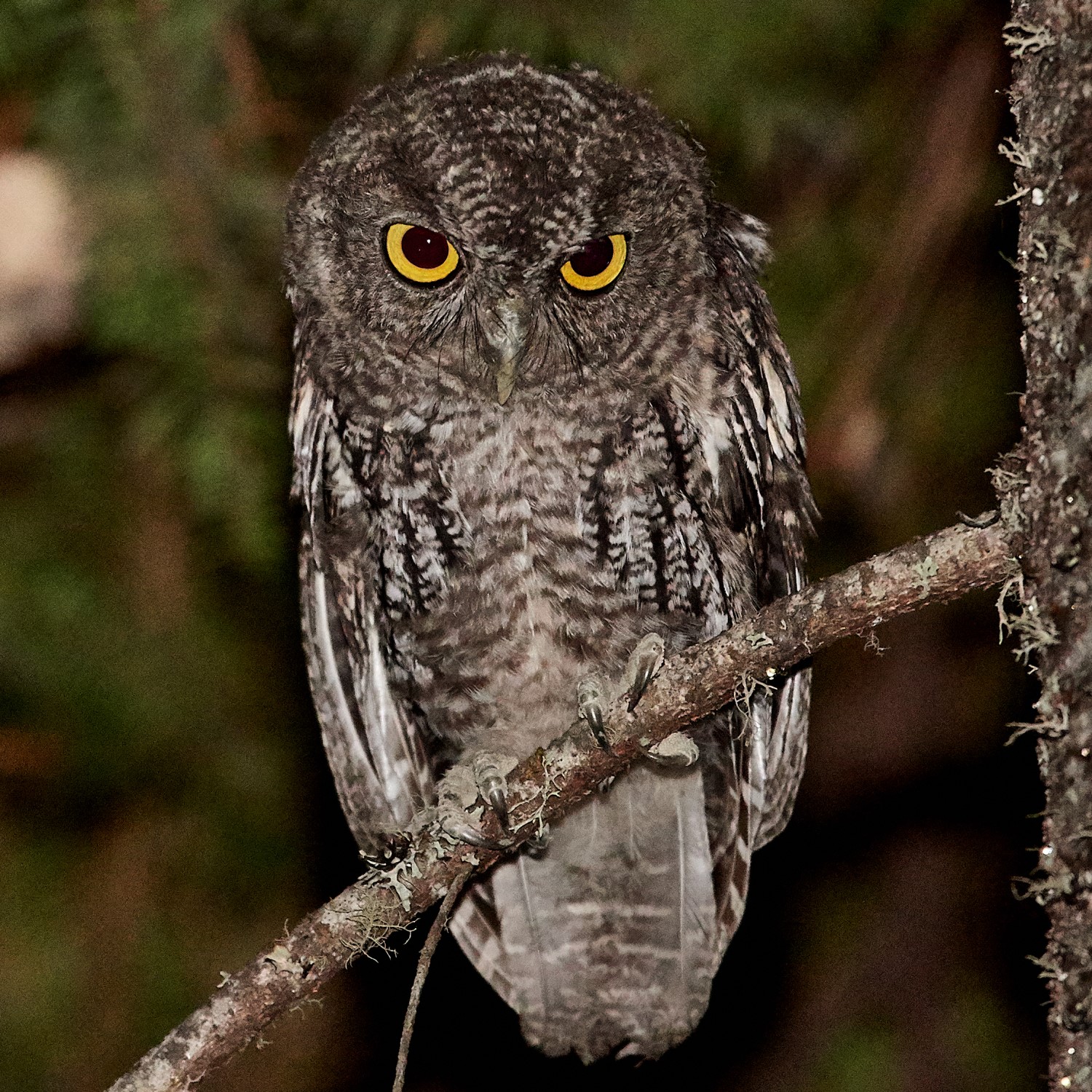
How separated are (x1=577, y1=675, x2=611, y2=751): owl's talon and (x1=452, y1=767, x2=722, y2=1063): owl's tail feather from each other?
16.6 inches

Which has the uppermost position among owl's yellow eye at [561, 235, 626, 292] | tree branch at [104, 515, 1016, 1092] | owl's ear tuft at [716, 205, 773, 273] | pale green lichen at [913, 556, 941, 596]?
owl's yellow eye at [561, 235, 626, 292]

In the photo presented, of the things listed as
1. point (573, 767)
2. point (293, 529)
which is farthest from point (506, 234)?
point (293, 529)

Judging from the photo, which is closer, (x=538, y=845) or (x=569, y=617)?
(x=569, y=617)

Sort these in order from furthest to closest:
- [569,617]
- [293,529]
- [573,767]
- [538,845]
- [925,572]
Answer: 1. [293,529]
2. [538,845]
3. [569,617]
4. [573,767]
5. [925,572]

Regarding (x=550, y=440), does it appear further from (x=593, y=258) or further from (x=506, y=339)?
(x=593, y=258)

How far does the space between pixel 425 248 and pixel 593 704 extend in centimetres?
93

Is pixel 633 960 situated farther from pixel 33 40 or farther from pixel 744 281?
pixel 33 40

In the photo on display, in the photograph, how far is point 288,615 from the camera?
3.86 meters

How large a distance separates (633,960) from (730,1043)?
1.20 m

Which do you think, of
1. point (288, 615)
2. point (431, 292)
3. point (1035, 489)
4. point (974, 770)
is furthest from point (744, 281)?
point (974, 770)

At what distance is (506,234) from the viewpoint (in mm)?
2502

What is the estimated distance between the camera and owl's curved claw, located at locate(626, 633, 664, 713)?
2.49m

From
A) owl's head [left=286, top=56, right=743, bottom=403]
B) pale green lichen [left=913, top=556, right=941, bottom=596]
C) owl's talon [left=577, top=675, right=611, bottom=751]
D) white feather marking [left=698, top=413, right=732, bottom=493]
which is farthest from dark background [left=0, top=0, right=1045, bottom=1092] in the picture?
pale green lichen [left=913, top=556, right=941, bottom=596]

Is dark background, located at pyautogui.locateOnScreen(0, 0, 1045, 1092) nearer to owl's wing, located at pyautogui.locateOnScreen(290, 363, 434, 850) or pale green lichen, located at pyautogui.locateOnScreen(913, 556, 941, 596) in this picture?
owl's wing, located at pyautogui.locateOnScreen(290, 363, 434, 850)
